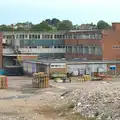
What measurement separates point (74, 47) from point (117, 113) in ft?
201

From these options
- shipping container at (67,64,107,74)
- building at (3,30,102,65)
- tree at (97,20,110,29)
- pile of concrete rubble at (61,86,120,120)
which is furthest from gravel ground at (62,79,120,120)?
tree at (97,20,110,29)

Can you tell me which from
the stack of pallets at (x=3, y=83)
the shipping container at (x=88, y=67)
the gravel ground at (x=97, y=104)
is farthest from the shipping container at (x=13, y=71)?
the gravel ground at (x=97, y=104)

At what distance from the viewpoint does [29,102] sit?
143 ft

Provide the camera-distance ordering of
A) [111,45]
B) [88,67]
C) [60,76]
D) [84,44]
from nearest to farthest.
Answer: [60,76] → [88,67] → [111,45] → [84,44]

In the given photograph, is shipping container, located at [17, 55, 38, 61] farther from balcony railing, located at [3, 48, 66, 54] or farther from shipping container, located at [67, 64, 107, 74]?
shipping container, located at [67, 64, 107, 74]

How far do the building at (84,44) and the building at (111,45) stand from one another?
3.54 ft

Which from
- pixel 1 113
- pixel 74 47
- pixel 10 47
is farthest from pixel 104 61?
pixel 1 113

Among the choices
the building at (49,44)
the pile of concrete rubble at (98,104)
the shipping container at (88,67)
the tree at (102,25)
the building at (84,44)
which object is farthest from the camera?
the tree at (102,25)

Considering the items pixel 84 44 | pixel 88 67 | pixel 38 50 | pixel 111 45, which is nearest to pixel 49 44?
pixel 38 50

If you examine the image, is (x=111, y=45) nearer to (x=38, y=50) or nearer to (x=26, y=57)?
(x=26, y=57)

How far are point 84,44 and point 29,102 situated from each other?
156 feet

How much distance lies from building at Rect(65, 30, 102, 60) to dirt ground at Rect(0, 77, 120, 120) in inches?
973

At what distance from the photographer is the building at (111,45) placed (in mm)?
82562

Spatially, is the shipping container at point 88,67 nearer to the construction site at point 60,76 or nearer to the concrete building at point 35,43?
the construction site at point 60,76
